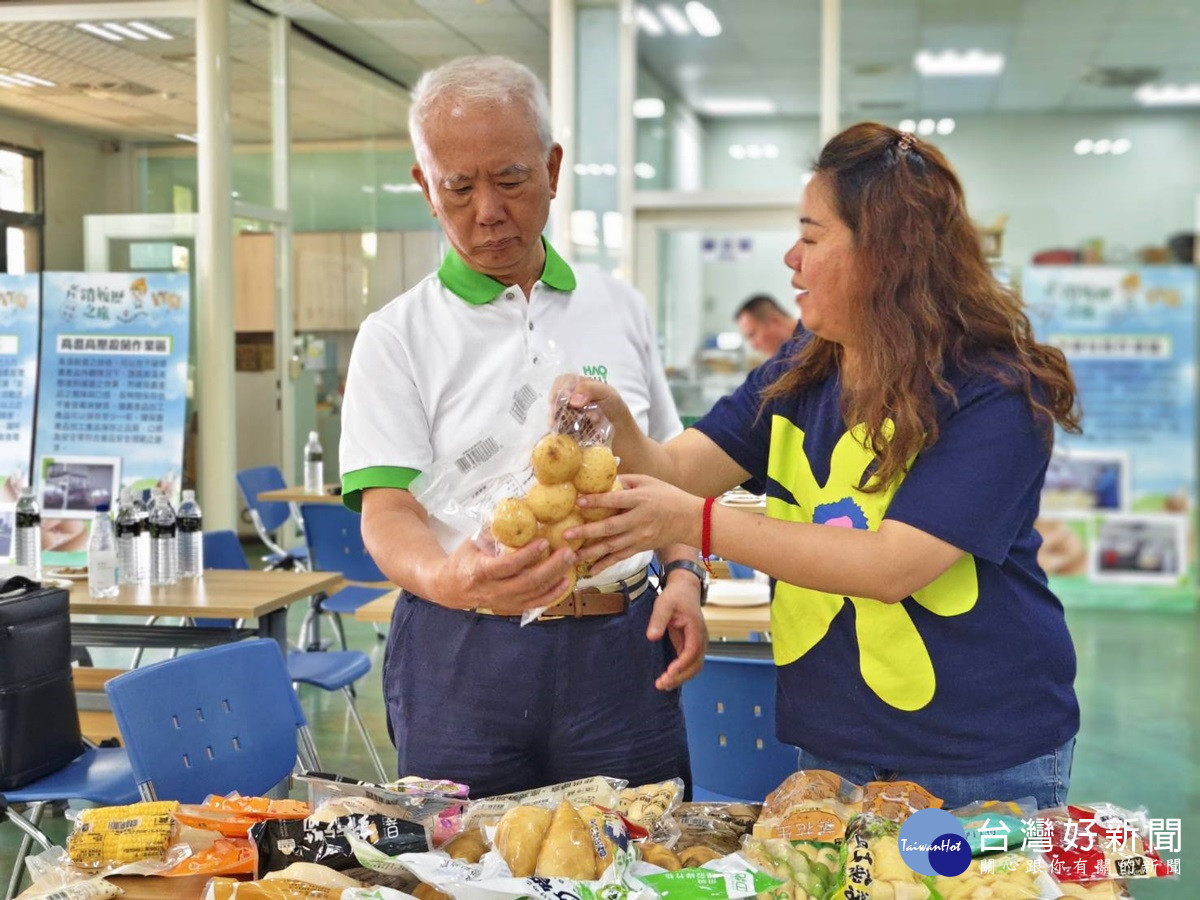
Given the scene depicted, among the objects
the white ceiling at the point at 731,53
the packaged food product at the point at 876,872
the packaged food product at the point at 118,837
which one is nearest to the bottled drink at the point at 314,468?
the white ceiling at the point at 731,53

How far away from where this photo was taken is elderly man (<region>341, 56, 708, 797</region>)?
5.56 feet

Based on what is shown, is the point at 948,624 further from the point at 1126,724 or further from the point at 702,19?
the point at 702,19

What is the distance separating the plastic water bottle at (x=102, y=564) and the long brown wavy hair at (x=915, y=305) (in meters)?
2.89

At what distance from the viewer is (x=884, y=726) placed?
153 centimetres

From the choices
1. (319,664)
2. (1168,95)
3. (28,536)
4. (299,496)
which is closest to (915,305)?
(319,664)

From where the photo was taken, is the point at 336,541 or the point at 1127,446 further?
the point at 1127,446

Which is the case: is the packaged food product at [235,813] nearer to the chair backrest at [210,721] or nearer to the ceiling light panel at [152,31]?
the chair backrest at [210,721]

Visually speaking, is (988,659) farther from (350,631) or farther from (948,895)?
(350,631)

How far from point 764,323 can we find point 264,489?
9.27 feet

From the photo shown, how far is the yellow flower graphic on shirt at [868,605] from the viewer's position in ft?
4.93

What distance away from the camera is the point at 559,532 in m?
1.36

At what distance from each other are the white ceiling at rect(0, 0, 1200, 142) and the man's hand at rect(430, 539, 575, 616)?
6.61 metres

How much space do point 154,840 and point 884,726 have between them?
0.88 metres

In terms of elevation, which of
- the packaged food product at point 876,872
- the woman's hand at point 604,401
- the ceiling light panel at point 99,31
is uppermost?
the ceiling light panel at point 99,31
